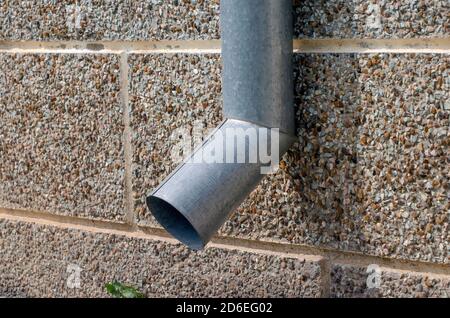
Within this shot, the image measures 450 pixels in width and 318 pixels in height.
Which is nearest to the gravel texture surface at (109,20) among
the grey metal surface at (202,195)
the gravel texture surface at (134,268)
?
the grey metal surface at (202,195)

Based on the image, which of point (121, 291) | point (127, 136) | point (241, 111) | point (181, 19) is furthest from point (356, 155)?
point (121, 291)

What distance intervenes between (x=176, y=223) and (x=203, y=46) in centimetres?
85

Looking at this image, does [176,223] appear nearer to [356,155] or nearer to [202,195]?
[202,195]

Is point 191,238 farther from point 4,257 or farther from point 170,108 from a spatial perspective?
point 4,257

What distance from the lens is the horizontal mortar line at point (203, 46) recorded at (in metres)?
2.61

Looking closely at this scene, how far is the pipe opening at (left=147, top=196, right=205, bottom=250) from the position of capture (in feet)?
8.54

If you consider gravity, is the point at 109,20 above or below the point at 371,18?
below

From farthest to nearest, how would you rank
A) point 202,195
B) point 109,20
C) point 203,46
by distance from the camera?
point 109,20 < point 203,46 < point 202,195

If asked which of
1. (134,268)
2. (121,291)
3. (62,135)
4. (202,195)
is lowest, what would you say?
(121,291)

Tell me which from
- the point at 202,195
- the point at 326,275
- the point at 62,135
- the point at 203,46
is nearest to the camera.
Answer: the point at 202,195

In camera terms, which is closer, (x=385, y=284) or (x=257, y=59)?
(x=257, y=59)

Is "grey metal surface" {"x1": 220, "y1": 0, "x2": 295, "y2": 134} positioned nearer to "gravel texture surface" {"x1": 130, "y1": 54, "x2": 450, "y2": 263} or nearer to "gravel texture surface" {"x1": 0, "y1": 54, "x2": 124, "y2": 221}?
"gravel texture surface" {"x1": 130, "y1": 54, "x2": 450, "y2": 263}

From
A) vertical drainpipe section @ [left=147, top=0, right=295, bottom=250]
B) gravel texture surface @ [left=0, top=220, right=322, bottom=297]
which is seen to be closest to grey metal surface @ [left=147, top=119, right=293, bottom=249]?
vertical drainpipe section @ [left=147, top=0, right=295, bottom=250]

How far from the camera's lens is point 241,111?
2.74 m
